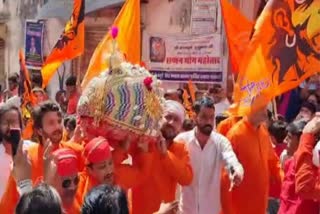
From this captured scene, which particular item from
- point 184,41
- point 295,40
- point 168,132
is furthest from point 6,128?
point 184,41

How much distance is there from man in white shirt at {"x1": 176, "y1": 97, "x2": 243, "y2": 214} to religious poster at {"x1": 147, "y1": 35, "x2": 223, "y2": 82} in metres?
8.53

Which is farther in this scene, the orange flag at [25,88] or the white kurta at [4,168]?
the orange flag at [25,88]

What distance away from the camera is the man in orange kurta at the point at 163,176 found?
5.90 metres

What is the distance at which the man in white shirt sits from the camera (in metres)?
6.78

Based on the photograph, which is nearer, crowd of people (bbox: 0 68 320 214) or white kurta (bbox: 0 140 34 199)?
crowd of people (bbox: 0 68 320 214)

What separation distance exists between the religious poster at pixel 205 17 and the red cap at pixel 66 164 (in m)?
11.0

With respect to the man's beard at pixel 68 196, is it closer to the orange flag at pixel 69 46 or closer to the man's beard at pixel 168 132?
the man's beard at pixel 168 132

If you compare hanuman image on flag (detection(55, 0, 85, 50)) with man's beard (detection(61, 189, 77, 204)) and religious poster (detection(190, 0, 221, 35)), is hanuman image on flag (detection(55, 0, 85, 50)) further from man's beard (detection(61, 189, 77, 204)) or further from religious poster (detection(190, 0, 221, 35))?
man's beard (detection(61, 189, 77, 204))

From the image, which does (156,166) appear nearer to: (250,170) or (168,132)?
(168,132)

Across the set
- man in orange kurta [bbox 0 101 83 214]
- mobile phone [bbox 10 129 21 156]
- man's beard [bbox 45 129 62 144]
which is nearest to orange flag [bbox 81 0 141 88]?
man in orange kurta [bbox 0 101 83 214]

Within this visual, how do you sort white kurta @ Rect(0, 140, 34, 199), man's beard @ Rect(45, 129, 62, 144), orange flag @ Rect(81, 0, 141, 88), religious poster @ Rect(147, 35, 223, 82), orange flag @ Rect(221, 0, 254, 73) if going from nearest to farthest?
white kurta @ Rect(0, 140, 34, 199)
man's beard @ Rect(45, 129, 62, 144)
orange flag @ Rect(81, 0, 141, 88)
orange flag @ Rect(221, 0, 254, 73)
religious poster @ Rect(147, 35, 223, 82)

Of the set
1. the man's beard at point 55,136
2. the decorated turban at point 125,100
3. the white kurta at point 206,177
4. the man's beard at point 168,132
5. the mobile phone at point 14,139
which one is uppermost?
the decorated turban at point 125,100

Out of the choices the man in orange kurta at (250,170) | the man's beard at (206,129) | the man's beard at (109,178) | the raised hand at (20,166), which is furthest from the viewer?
the man in orange kurta at (250,170)

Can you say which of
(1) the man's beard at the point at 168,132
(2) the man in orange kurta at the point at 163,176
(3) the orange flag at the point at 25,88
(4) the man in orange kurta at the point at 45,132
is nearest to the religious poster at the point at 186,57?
(3) the orange flag at the point at 25,88
